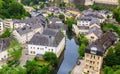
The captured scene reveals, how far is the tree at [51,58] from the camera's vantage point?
31.3 m

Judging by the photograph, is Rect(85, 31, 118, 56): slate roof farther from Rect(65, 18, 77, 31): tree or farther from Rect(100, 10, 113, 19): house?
Rect(100, 10, 113, 19): house

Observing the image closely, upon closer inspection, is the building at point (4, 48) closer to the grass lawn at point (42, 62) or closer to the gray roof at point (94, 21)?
the grass lawn at point (42, 62)

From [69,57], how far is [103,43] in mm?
6223

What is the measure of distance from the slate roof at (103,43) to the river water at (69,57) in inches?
186

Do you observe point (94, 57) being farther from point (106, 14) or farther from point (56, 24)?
point (106, 14)

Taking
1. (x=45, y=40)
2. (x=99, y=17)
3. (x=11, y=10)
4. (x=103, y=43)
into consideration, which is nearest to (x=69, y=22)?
(x=99, y=17)

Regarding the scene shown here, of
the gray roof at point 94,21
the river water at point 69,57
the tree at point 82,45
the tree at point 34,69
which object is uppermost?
the gray roof at point 94,21

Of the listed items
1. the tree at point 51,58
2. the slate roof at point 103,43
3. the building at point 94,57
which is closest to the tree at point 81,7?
the slate roof at point 103,43

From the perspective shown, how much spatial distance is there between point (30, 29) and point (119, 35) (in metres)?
13.8

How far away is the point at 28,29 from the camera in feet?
129

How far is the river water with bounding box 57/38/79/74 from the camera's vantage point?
3196 centimetres

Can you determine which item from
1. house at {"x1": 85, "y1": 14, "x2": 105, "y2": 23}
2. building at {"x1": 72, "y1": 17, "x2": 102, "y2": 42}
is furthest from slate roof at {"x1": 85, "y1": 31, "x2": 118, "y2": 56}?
house at {"x1": 85, "y1": 14, "x2": 105, "y2": 23}

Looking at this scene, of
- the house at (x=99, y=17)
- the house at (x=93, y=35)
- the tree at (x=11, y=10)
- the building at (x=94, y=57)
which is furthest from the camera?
the tree at (x=11, y=10)

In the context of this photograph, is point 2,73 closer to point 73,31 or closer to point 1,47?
point 1,47
